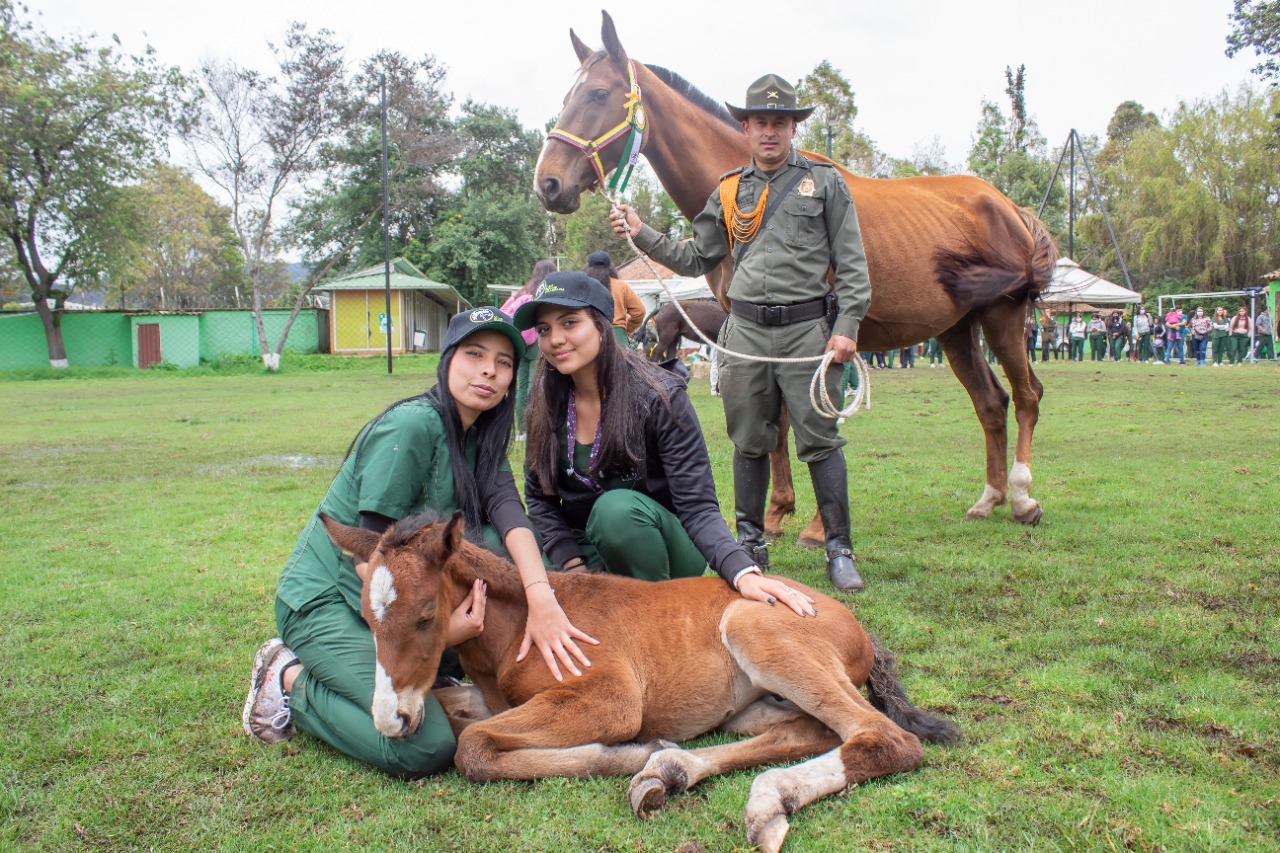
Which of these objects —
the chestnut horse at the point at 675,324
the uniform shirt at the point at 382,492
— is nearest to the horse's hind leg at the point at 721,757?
the uniform shirt at the point at 382,492

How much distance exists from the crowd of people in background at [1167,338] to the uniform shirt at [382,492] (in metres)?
27.0

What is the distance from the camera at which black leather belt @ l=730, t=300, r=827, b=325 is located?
5.59m

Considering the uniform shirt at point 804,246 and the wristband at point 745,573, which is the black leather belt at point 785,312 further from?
the wristband at point 745,573

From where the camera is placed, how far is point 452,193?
51.2 metres

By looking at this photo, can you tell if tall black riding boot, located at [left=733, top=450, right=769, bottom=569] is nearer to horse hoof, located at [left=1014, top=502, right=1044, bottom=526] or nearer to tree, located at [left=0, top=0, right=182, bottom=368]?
horse hoof, located at [left=1014, top=502, right=1044, bottom=526]

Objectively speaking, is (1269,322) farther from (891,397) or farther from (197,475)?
(197,475)

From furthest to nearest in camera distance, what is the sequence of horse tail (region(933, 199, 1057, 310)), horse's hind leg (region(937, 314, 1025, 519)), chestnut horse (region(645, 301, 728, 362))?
chestnut horse (region(645, 301, 728, 362)), horse's hind leg (region(937, 314, 1025, 519)), horse tail (region(933, 199, 1057, 310))

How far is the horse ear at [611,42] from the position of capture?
6.41 meters

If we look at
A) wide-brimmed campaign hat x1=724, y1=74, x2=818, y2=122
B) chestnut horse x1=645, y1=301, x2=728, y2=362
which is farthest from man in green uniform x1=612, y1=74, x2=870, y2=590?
chestnut horse x1=645, y1=301, x2=728, y2=362

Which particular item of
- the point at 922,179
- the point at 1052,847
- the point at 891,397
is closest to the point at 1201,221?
the point at 891,397

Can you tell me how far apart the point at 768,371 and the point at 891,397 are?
1411cm

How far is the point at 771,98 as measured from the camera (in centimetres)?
536

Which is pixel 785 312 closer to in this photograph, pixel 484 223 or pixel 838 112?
pixel 484 223

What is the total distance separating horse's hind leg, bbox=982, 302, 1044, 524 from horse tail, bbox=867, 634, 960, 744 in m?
3.96
